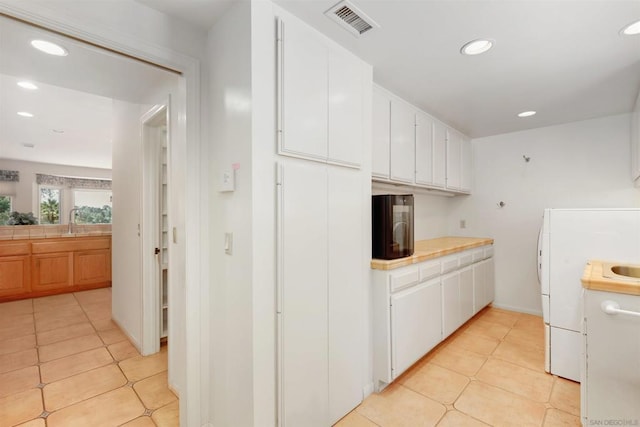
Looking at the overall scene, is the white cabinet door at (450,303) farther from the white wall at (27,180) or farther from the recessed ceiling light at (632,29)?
the white wall at (27,180)

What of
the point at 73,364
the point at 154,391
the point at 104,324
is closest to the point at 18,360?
the point at 73,364

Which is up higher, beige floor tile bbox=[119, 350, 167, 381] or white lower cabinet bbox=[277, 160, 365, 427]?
white lower cabinet bbox=[277, 160, 365, 427]

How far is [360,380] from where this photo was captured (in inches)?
77.4

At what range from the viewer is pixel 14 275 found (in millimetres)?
4219

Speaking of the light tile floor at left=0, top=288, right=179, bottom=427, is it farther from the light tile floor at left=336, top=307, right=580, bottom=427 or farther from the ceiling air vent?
the ceiling air vent

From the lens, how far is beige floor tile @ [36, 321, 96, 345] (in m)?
2.96

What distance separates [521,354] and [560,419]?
88cm

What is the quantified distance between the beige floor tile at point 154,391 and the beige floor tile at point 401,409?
1371 millimetres

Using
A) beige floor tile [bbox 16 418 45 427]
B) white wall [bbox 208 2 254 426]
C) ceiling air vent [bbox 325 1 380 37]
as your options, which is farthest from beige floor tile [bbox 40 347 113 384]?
ceiling air vent [bbox 325 1 380 37]

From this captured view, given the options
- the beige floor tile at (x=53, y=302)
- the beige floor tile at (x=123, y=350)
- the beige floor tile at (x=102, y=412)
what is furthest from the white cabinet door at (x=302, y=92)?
the beige floor tile at (x=53, y=302)

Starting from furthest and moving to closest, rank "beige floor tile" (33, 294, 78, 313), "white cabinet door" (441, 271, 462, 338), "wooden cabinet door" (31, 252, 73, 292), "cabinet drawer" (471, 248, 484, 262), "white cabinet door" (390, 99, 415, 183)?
"wooden cabinet door" (31, 252, 73, 292) < "beige floor tile" (33, 294, 78, 313) < "cabinet drawer" (471, 248, 484, 262) < "white cabinet door" (441, 271, 462, 338) < "white cabinet door" (390, 99, 415, 183)

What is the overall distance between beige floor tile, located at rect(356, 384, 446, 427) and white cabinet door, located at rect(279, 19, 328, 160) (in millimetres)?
1690

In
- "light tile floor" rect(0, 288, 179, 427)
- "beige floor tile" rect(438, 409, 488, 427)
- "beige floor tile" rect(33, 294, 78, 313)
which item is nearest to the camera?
"beige floor tile" rect(438, 409, 488, 427)

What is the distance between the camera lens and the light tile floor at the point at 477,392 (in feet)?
5.95
